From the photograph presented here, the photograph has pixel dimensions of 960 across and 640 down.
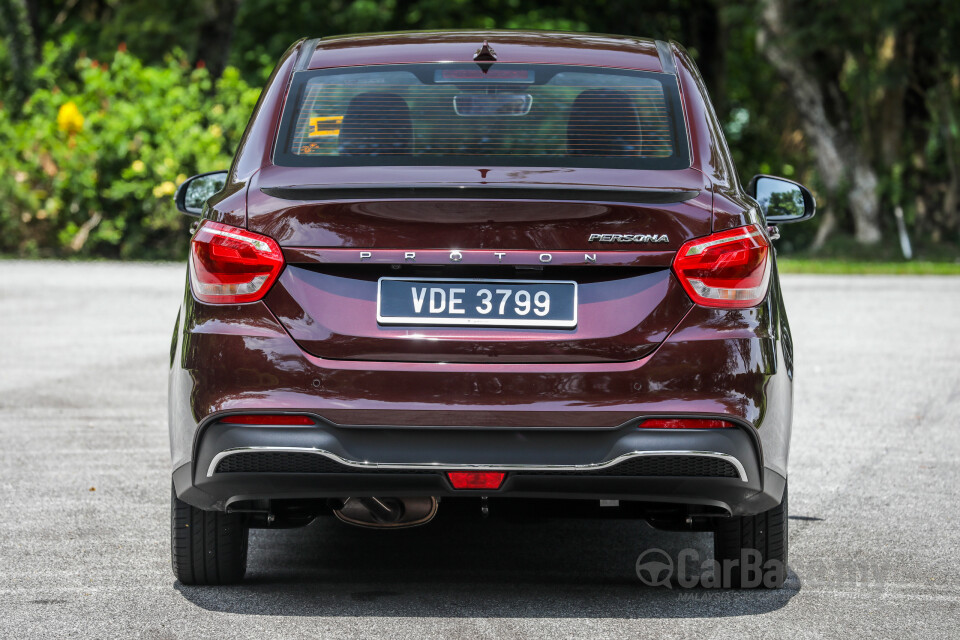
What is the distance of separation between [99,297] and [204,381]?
1189 centimetres

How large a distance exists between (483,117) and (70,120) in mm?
16697

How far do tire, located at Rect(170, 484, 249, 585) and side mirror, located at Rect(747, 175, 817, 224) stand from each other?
6.77 ft

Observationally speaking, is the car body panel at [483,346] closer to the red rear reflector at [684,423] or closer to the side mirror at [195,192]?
the red rear reflector at [684,423]

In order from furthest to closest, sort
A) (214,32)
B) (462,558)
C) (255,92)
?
(214,32), (255,92), (462,558)

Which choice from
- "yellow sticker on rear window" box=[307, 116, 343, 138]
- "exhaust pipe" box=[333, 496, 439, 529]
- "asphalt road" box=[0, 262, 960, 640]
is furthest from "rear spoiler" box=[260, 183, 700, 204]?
"asphalt road" box=[0, 262, 960, 640]

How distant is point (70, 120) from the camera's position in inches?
792

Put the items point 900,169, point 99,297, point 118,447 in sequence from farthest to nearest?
point 900,169 → point 99,297 → point 118,447

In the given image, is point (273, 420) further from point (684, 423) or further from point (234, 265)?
point (684, 423)

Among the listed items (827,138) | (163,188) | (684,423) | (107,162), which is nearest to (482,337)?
(684,423)

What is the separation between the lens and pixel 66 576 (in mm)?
4820

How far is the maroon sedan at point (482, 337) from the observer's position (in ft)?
13.1

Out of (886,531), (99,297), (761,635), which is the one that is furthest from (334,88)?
(99,297)

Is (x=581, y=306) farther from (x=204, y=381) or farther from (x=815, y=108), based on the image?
(x=815, y=108)

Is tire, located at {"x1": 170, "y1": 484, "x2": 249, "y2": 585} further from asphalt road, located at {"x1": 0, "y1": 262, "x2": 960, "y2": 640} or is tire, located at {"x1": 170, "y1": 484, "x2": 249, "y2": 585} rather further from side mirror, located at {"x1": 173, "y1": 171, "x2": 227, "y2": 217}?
side mirror, located at {"x1": 173, "y1": 171, "x2": 227, "y2": 217}
